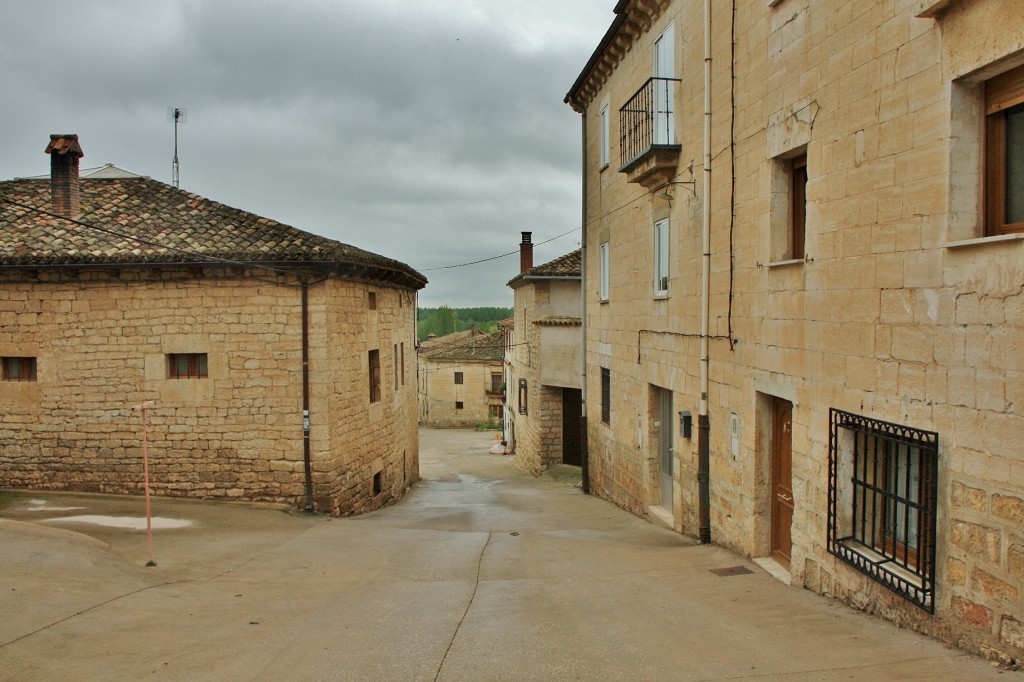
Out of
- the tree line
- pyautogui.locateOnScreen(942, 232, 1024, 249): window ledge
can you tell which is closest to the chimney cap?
pyautogui.locateOnScreen(942, 232, 1024, 249): window ledge

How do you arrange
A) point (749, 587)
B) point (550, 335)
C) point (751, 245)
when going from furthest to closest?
point (550, 335)
point (751, 245)
point (749, 587)

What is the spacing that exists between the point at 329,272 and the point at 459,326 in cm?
13035

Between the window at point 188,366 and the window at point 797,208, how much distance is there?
950 cm

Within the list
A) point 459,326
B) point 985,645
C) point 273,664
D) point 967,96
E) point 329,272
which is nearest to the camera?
point 985,645

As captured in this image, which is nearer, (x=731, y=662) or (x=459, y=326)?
(x=731, y=662)

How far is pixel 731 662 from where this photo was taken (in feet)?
17.2

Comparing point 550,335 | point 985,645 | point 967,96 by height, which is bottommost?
point 985,645

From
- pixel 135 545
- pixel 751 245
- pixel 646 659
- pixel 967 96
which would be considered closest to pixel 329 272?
pixel 135 545

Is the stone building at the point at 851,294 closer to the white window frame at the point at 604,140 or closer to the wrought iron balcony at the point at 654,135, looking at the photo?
the wrought iron balcony at the point at 654,135

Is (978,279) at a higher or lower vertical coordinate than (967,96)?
lower

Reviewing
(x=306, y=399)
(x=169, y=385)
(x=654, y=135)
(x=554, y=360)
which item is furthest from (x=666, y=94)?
(x=554, y=360)

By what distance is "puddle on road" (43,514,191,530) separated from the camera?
10484 mm

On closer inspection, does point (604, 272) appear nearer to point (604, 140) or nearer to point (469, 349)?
point (604, 140)

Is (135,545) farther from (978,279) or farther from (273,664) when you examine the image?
(978,279)
